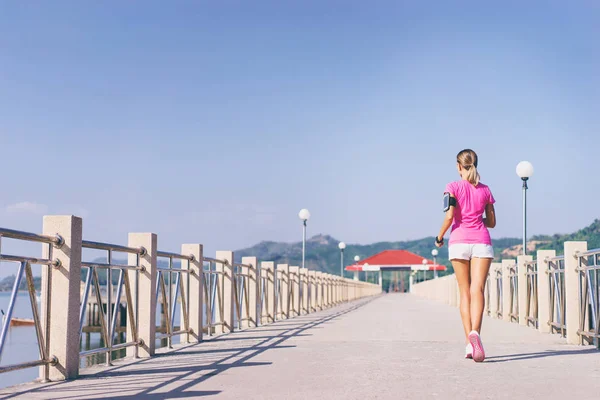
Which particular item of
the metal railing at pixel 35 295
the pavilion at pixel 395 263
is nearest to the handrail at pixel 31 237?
the metal railing at pixel 35 295

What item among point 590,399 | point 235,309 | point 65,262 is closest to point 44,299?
point 65,262

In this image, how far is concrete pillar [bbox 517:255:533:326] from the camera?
1463 cm

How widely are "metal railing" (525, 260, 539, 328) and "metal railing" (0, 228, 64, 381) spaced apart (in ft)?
31.6

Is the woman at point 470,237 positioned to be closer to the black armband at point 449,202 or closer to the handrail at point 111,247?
the black armband at point 449,202

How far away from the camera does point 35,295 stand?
20.3 ft

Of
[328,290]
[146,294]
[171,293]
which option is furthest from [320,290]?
[146,294]

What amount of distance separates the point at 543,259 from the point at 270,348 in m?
5.65

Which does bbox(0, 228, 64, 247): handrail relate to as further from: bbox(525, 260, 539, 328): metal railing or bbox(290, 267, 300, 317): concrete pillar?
bbox(290, 267, 300, 317): concrete pillar

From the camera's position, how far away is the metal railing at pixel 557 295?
11.3 meters

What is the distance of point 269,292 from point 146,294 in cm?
882

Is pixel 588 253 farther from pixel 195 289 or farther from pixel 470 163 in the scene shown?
pixel 195 289

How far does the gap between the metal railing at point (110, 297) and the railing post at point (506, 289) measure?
34.2 feet

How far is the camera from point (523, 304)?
14734 millimetres

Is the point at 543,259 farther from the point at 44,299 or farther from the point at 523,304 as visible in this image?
the point at 44,299
